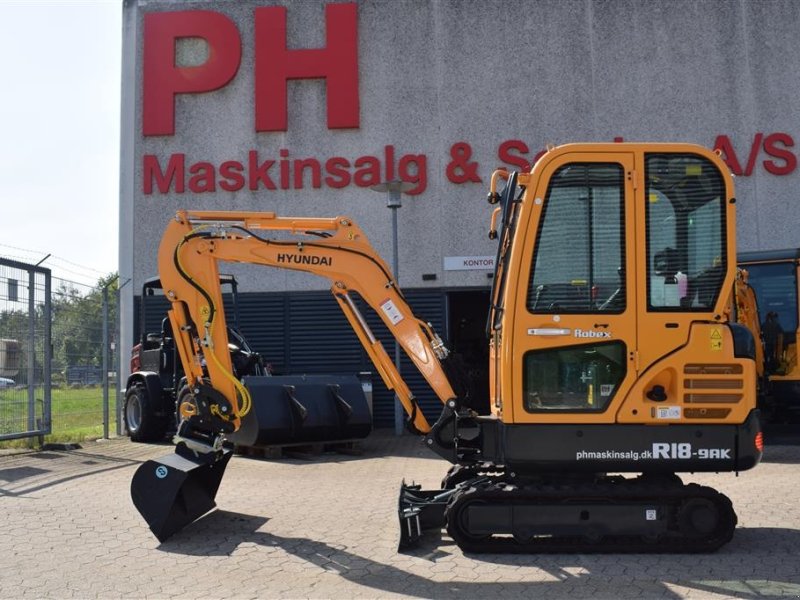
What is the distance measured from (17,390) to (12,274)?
1.60 metres

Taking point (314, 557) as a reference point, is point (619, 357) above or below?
above

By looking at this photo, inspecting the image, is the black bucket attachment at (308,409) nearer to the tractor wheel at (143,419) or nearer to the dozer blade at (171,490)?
the tractor wheel at (143,419)

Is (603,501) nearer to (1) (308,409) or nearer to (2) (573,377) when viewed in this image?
(2) (573,377)

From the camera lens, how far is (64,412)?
43.3ft

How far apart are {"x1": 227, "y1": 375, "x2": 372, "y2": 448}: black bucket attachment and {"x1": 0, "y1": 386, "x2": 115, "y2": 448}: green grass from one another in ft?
10.9

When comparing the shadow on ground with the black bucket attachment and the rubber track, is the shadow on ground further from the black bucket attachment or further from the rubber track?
the black bucket attachment

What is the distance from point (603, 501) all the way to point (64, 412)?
9726 mm

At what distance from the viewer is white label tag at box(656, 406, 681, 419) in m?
5.93

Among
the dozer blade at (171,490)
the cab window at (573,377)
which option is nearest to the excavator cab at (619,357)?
the cab window at (573,377)

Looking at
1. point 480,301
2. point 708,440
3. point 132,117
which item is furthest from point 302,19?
point 708,440

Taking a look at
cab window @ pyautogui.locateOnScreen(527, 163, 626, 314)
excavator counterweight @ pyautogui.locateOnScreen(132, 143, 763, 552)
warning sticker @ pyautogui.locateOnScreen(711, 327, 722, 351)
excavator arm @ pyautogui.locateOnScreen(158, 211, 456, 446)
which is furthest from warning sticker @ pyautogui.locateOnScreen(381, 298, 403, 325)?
Result: warning sticker @ pyautogui.locateOnScreen(711, 327, 722, 351)

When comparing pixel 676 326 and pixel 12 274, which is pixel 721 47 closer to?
pixel 676 326

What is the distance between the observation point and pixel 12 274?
1184cm

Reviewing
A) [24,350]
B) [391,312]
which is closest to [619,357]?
[391,312]
